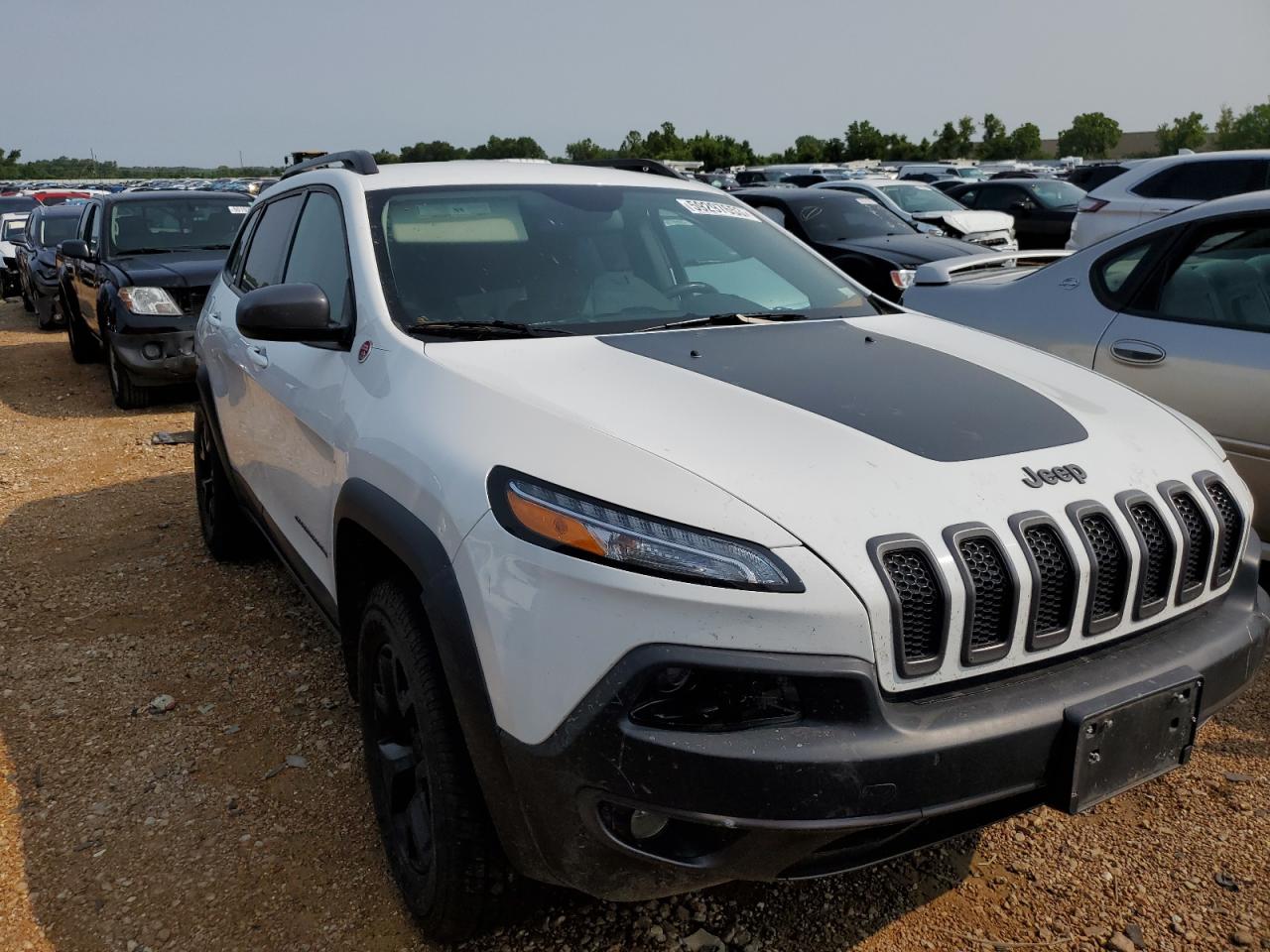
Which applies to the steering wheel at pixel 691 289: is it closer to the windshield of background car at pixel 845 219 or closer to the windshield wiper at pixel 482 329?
the windshield wiper at pixel 482 329

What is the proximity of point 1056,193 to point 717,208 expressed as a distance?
14832mm

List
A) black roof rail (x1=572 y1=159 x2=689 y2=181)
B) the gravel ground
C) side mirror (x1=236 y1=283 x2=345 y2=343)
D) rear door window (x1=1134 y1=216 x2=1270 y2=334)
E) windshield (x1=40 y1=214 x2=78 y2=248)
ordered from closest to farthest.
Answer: the gravel ground, side mirror (x1=236 y1=283 x2=345 y2=343), rear door window (x1=1134 y1=216 x2=1270 y2=334), black roof rail (x1=572 y1=159 x2=689 y2=181), windshield (x1=40 y1=214 x2=78 y2=248)

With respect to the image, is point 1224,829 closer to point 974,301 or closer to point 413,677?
point 413,677

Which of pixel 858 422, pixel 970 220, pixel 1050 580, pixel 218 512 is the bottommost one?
pixel 218 512

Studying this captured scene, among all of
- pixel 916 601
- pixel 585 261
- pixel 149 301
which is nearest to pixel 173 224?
pixel 149 301

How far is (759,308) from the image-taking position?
3184 millimetres

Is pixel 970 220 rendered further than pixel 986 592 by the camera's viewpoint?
Yes

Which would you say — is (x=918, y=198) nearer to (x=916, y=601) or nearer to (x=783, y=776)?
(x=916, y=601)

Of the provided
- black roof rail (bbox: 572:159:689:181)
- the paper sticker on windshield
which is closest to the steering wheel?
the paper sticker on windshield

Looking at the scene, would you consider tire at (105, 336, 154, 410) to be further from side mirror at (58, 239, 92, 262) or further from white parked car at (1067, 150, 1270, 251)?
white parked car at (1067, 150, 1270, 251)

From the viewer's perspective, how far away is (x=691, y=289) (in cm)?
325

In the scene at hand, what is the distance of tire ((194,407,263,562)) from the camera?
4535mm

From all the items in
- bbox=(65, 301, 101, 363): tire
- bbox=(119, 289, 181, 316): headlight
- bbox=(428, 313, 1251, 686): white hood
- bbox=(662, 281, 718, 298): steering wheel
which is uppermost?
bbox=(662, 281, 718, 298): steering wheel

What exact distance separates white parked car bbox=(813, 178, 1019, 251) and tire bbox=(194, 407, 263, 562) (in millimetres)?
8855
